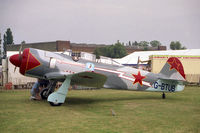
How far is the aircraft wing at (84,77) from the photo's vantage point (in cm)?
843

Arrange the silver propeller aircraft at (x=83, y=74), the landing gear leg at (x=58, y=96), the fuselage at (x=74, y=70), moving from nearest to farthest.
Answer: the landing gear leg at (x=58, y=96) < the silver propeller aircraft at (x=83, y=74) < the fuselage at (x=74, y=70)

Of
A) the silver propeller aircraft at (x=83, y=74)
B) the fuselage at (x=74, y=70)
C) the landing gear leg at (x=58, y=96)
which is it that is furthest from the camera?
the fuselage at (x=74, y=70)

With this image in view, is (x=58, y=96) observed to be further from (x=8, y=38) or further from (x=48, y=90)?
(x=8, y=38)

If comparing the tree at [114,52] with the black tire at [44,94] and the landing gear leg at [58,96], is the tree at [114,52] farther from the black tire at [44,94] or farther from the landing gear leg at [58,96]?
the landing gear leg at [58,96]

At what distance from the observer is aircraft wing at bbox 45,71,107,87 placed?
8430mm

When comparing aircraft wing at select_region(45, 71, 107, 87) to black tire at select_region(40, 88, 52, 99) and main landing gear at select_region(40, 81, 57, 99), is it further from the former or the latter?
black tire at select_region(40, 88, 52, 99)

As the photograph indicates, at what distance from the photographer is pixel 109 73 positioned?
1061 centimetres

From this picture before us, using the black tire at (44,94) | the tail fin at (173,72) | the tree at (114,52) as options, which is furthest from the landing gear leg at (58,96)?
the tree at (114,52)

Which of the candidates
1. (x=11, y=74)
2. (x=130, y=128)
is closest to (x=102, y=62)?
(x=130, y=128)

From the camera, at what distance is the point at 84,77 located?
877cm

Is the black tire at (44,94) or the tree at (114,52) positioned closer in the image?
the black tire at (44,94)

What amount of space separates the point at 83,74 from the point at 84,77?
366mm

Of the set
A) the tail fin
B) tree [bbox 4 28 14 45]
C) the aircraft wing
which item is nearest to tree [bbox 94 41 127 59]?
tree [bbox 4 28 14 45]

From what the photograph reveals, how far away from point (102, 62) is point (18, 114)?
4.73 m
